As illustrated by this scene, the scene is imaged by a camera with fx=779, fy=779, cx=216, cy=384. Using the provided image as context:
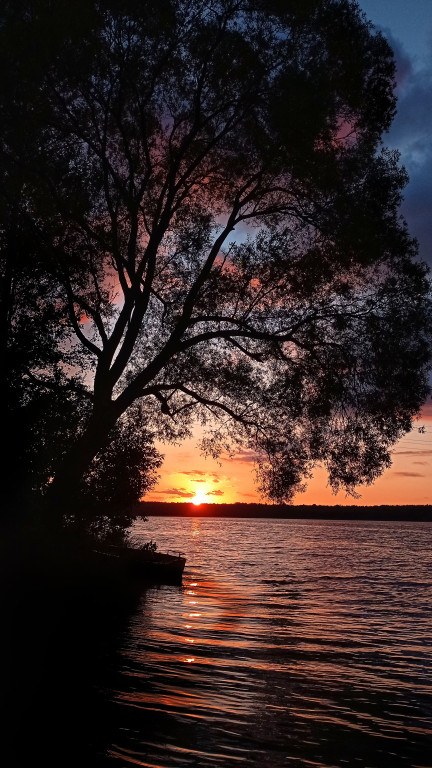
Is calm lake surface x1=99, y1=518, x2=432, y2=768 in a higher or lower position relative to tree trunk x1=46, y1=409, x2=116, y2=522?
lower

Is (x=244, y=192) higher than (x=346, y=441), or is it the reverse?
(x=244, y=192)

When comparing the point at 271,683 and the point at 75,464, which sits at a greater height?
the point at 75,464

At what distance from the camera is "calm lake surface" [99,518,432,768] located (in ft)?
32.9

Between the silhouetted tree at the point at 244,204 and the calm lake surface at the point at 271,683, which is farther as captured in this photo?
the silhouetted tree at the point at 244,204

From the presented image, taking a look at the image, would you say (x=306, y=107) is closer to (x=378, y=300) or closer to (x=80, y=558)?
(x=378, y=300)

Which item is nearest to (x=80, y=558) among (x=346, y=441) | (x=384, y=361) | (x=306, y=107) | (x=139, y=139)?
(x=346, y=441)

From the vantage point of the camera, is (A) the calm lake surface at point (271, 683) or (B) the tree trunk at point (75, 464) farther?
(B) the tree trunk at point (75, 464)

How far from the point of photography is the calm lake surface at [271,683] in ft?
32.9

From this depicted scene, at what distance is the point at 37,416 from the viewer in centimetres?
2572

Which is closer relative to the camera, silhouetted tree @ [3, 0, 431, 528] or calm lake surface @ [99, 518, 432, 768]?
Result: calm lake surface @ [99, 518, 432, 768]

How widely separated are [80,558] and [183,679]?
1273 cm

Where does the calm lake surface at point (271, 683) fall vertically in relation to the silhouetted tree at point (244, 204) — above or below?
below

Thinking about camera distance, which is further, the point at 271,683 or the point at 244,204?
the point at 244,204

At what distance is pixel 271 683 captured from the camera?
14570mm
